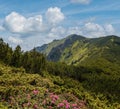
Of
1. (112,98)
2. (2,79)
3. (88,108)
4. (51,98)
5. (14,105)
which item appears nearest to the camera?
(14,105)

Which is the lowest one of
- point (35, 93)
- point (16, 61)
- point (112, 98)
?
point (112, 98)

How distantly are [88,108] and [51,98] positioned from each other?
20.6 feet

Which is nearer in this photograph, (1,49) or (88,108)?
(88,108)

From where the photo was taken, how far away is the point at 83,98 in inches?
1793

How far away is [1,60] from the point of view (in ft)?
243

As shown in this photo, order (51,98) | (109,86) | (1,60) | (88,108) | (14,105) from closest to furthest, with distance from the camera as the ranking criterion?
1. (14,105)
2. (51,98)
3. (88,108)
4. (1,60)
5. (109,86)

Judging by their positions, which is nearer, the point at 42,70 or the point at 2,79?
the point at 2,79

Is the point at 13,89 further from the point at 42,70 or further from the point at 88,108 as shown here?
the point at 42,70

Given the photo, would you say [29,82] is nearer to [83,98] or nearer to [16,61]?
[83,98]

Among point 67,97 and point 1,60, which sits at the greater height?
point 1,60

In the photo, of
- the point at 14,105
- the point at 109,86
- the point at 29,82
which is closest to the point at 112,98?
the point at 109,86

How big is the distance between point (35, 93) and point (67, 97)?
5.35 metres

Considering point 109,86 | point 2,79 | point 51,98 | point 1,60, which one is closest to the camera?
point 51,98

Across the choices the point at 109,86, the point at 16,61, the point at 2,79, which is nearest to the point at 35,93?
the point at 2,79
